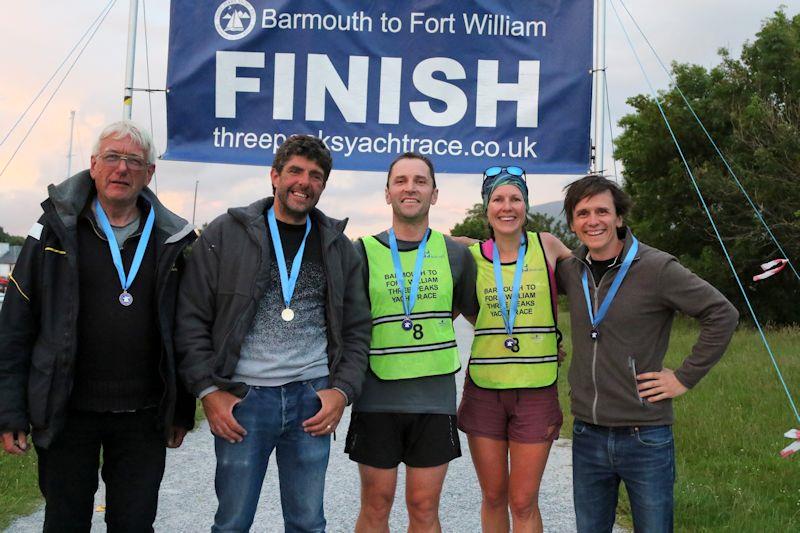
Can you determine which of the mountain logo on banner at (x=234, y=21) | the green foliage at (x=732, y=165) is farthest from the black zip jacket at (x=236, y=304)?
the green foliage at (x=732, y=165)

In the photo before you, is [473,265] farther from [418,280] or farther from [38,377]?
[38,377]

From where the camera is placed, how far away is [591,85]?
6207mm

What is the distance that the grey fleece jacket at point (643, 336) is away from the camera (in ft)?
11.0

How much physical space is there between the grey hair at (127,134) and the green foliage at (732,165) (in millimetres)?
17960

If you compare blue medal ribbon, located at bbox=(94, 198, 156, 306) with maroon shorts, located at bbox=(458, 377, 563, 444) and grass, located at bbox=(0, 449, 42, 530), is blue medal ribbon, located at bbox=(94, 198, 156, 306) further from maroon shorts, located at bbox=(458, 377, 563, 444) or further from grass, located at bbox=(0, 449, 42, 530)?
grass, located at bbox=(0, 449, 42, 530)

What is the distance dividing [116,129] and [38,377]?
3.76ft

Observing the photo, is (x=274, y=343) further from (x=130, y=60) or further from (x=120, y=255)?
(x=130, y=60)

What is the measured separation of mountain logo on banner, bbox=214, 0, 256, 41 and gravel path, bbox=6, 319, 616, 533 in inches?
141

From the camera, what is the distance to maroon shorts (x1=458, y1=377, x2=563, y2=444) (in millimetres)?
3750

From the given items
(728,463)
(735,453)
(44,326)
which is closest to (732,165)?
(735,453)

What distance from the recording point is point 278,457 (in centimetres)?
352

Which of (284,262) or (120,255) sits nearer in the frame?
(120,255)

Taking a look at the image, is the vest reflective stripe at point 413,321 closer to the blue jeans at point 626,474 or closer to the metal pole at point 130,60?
the blue jeans at point 626,474

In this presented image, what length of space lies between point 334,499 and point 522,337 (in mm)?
2315
